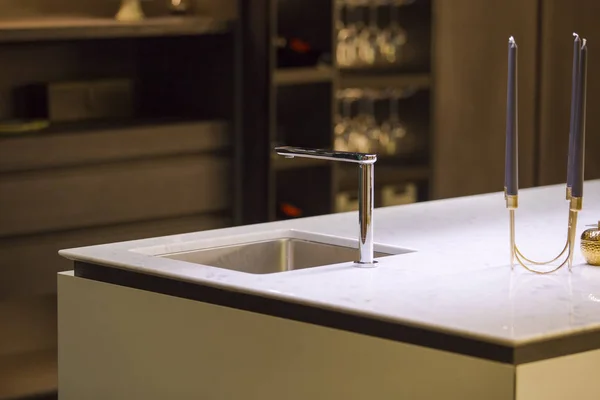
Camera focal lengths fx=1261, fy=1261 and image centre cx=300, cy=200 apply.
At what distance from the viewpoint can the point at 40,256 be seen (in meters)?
4.22

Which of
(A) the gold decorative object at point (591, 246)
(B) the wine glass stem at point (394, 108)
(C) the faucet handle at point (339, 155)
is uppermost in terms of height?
(C) the faucet handle at point (339, 155)

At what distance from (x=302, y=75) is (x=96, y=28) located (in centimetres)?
85

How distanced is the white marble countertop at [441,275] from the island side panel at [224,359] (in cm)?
5

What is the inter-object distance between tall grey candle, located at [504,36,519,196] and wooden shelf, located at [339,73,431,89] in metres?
2.97

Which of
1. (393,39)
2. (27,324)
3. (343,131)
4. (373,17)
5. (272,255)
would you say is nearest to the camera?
(272,255)

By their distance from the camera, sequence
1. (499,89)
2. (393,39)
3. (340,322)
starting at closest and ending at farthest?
(340,322) < (393,39) < (499,89)

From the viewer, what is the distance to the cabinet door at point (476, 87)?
5207 mm

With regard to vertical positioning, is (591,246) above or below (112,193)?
above

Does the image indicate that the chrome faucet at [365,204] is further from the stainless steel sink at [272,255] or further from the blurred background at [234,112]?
the blurred background at [234,112]

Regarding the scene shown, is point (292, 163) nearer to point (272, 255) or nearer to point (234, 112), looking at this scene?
point (234, 112)

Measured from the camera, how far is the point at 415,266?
2158 millimetres

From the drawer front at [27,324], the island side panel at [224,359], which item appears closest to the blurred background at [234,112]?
the drawer front at [27,324]

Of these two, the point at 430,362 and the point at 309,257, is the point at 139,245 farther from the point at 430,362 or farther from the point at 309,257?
the point at 430,362

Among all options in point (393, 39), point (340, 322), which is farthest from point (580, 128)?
point (393, 39)
